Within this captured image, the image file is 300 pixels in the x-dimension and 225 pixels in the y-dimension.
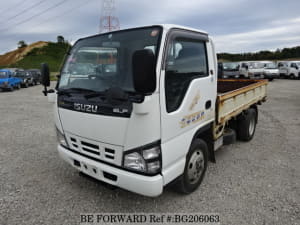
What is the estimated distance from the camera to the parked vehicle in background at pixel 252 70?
18.8 meters

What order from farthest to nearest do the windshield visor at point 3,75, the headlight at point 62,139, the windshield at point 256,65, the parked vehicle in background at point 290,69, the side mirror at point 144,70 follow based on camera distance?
the parked vehicle in background at point 290,69 → the windshield at point 256,65 → the windshield visor at point 3,75 → the headlight at point 62,139 → the side mirror at point 144,70

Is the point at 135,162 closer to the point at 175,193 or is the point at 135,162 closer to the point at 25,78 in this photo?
the point at 175,193

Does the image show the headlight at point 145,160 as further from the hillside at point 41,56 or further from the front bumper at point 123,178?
the hillside at point 41,56

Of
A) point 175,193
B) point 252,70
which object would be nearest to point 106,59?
point 175,193

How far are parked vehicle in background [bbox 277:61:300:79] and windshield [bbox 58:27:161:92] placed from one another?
22956mm

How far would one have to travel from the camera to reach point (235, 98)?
12.5 feet

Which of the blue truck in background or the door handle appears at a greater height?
the blue truck in background

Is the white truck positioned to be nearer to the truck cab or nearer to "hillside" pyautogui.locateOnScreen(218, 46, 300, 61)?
the truck cab

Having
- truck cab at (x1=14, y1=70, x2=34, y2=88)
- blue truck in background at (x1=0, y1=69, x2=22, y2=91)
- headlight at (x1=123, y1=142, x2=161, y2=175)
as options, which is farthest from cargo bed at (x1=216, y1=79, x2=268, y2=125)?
truck cab at (x1=14, y1=70, x2=34, y2=88)

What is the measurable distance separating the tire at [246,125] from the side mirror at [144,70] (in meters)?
3.47

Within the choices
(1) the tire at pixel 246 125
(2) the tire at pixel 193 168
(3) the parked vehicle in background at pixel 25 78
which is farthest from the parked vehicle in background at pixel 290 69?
(3) the parked vehicle in background at pixel 25 78

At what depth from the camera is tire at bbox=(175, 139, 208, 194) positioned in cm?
268

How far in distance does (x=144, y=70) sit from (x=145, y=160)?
0.92 metres

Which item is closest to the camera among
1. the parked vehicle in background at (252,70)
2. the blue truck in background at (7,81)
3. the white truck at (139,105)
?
the white truck at (139,105)
